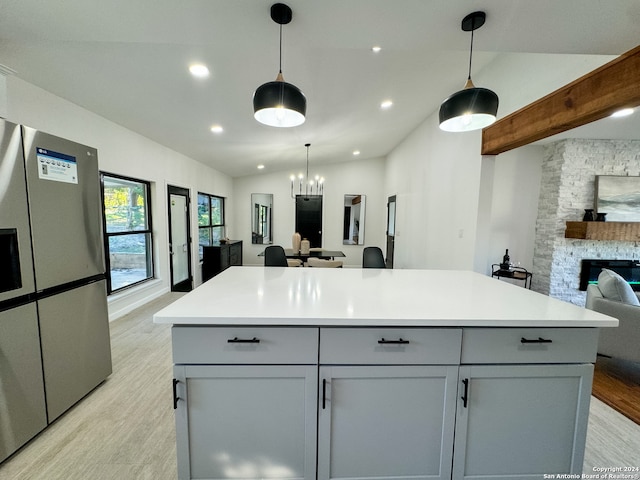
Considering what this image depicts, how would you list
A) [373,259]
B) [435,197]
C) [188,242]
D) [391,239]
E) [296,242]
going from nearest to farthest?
1. [373,259]
2. [435,197]
3. [296,242]
4. [188,242]
5. [391,239]

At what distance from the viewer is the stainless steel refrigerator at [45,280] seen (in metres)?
1.43

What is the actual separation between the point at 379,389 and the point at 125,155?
4106 millimetres

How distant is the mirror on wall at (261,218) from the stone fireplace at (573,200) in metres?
6.16

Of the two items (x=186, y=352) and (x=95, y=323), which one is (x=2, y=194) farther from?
(x=186, y=352)

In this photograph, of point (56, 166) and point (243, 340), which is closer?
point (243, 340)

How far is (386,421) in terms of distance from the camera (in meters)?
1.20

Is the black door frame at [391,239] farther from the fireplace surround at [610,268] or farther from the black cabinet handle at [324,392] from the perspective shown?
the black cabinet handle at [324,392]

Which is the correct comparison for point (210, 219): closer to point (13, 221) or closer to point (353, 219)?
point (353, 219)

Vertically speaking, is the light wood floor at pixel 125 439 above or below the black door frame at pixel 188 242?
below

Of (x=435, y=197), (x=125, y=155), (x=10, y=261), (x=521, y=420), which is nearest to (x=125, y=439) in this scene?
(x=10, y=261)

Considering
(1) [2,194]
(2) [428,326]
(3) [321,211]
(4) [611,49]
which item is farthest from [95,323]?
(3) [321,211]

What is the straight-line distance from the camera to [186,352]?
1113 mm

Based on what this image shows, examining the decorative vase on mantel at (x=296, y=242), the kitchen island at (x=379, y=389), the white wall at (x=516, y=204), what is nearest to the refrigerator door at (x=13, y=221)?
the kitchen island at (x=379, y=389)

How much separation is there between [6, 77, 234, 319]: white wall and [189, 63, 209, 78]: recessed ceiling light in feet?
4.75
